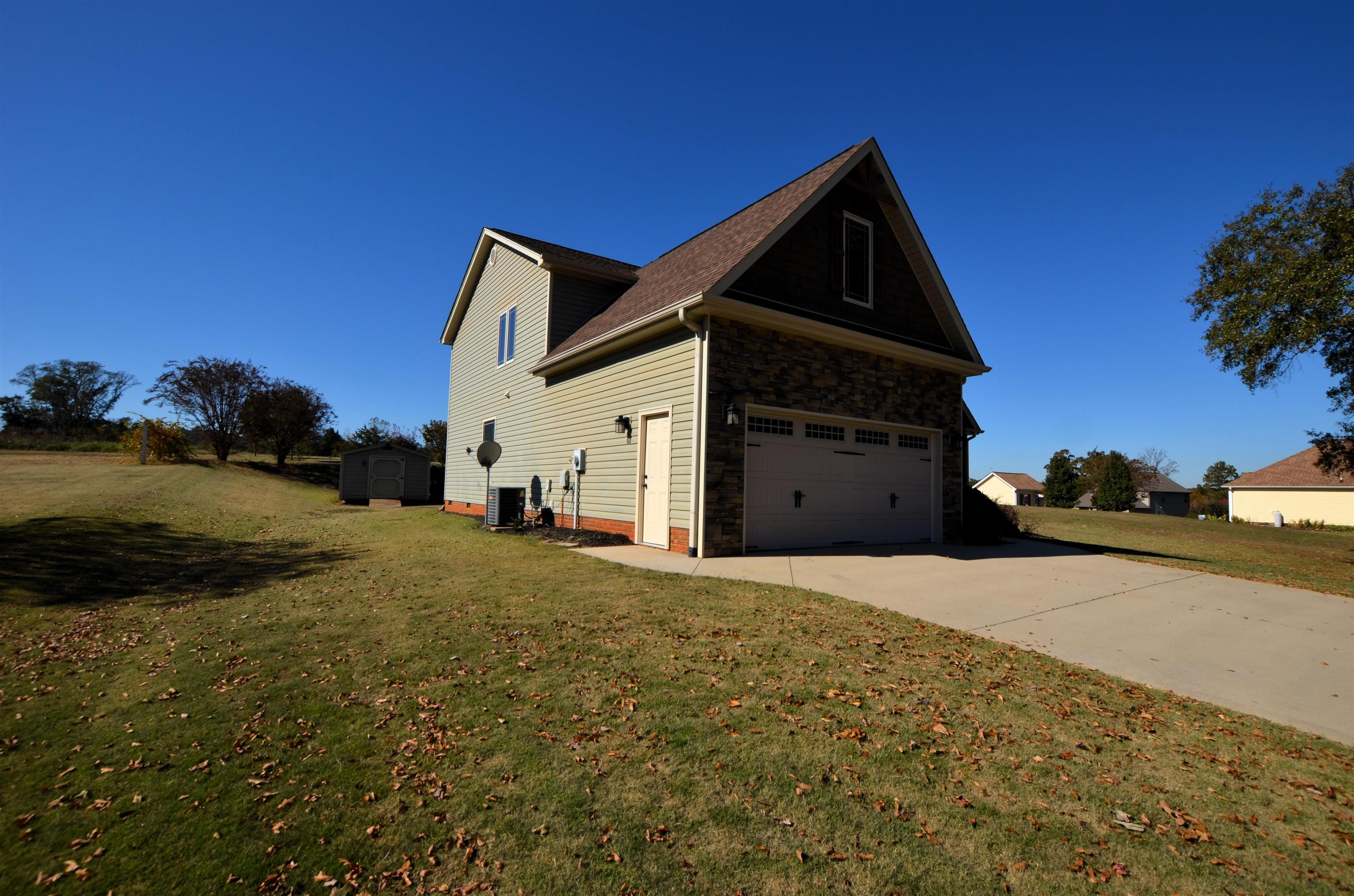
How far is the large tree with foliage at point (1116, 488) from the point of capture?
4659 centimetres

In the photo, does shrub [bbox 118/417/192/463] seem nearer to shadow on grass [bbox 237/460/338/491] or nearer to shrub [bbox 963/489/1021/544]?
shadow on grass [bbox 237/460/338/491]

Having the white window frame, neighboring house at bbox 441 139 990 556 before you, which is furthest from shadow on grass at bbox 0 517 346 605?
the white window frame

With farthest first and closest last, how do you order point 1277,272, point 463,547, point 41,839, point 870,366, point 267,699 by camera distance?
point 1277,272
point 870,366
point 463,547
point 267,699
point 41,839

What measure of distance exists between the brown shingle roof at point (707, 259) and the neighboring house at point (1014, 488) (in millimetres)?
61354

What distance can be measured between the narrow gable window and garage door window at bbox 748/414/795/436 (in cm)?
310

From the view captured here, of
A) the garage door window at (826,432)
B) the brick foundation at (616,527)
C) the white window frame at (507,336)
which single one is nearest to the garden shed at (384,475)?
the white window frame at (507,336)

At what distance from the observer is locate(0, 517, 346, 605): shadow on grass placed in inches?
287

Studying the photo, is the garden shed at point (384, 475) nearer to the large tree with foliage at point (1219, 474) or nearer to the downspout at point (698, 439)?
the downspout at point (698, 439)

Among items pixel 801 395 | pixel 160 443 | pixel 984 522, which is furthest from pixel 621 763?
pixel 160 443

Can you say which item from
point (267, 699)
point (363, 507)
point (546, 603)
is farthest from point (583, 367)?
point (363, 507)

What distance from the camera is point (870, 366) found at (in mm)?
11812

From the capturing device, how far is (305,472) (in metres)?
37.6

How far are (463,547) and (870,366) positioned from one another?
28.4 ft

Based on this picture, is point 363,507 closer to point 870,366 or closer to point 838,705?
point 870,366
